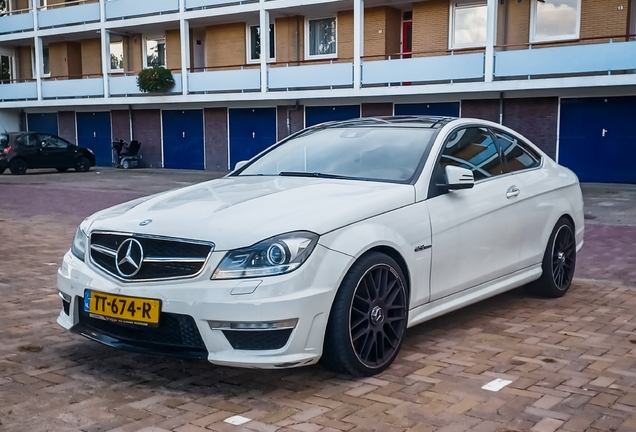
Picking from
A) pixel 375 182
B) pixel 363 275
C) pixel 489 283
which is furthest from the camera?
pixel 489 283

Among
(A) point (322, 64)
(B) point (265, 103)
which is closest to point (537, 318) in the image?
(A) point (322, 64)

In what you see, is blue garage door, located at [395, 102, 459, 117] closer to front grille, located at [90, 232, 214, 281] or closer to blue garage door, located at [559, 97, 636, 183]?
blue garage door, located at [559, 97, 636, 183]

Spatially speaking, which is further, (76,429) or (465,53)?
(465,53)

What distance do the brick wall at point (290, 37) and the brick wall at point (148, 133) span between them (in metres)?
6.62

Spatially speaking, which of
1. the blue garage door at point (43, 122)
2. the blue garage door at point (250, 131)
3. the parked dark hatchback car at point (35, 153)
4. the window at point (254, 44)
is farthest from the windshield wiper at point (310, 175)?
the blue garage door at point (43, 122)

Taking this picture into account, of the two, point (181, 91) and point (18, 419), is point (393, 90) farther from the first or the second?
point (18, 419)

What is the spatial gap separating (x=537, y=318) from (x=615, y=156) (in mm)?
15455

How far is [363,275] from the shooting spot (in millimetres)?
4027

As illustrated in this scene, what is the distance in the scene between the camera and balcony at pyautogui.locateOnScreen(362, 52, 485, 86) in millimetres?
20406

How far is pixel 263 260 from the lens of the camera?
3.75 metres

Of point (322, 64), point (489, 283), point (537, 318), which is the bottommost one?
point (537, 318)

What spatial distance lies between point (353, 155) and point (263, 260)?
1.63m

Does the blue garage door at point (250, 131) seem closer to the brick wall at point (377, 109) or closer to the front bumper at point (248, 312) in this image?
the brick wall at point (377, 109)

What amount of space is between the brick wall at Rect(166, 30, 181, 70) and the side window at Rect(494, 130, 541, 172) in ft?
81.2
